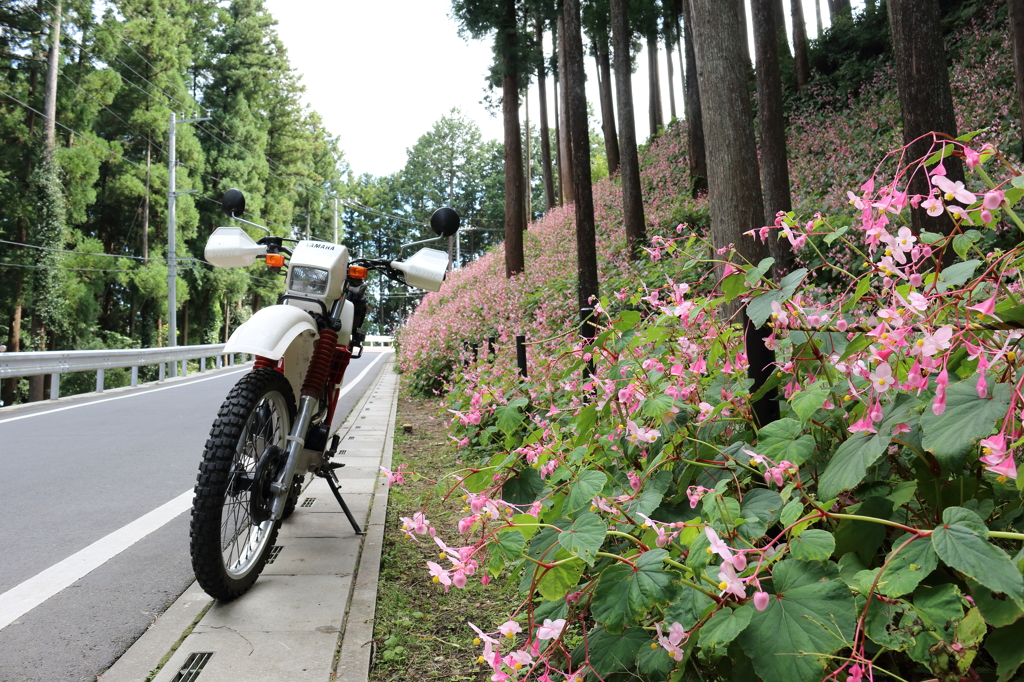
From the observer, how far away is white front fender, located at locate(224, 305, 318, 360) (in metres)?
2.70

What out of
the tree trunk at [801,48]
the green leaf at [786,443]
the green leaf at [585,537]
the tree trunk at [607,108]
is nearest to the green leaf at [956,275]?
the green leaf at [786,443]

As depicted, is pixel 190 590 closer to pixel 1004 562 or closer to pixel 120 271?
pixel 1004 562

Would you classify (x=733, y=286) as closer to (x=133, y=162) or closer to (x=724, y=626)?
(x=724, y=626)

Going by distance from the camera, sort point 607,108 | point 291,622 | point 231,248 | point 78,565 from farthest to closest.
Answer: point 607,108 < point 231,248 < point 78,565 < point 291,622

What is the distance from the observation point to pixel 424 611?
2.86 m

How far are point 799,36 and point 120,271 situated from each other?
24911 mm

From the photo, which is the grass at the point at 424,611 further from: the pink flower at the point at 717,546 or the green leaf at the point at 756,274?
the green leaf at the point at 756,274

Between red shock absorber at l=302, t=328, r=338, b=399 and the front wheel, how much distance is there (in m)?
0.11

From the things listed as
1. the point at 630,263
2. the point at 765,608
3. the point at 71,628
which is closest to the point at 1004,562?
the point at 765,608

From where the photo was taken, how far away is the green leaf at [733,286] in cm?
185

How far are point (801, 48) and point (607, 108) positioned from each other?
697 centimetres

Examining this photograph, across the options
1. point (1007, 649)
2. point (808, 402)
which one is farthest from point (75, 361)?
point (1007, 649)

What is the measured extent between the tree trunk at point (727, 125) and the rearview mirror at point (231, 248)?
3.11 m

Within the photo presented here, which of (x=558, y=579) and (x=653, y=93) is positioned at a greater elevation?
(x=653, y=93)
